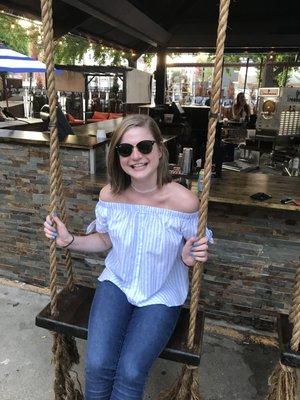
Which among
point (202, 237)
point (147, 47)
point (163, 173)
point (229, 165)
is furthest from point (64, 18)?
point (202, 237)

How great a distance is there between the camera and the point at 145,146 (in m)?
1.50

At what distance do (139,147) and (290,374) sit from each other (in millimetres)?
1102

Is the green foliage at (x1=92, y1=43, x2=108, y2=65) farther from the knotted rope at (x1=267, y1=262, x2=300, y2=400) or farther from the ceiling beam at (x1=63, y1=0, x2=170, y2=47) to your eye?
the knotted rope at (x1=267, y1=262, x2=300, y2=400)

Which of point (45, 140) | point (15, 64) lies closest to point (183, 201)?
point (45, 140)

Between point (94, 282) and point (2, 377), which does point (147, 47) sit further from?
point (2, 377)

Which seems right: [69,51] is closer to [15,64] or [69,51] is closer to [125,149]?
[15,64]

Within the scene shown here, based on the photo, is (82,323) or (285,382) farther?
(82,323)

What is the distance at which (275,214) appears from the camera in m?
2.36

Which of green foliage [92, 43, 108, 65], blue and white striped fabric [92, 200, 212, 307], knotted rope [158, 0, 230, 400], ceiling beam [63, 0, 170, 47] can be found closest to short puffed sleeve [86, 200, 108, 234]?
blue and white striped fabric [92, 200, 212, 307]

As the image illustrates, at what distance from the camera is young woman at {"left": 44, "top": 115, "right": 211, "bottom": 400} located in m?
1.46

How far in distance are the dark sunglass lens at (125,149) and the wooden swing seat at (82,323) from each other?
2.62 feet

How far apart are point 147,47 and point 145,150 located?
855 cm

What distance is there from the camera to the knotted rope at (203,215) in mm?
1169

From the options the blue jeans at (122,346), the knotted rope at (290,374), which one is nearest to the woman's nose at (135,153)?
the blue jeans at (122,346)
